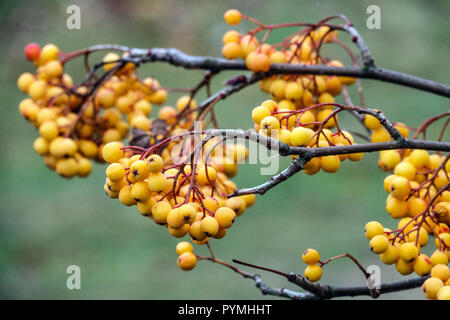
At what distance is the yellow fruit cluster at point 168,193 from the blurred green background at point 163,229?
2173 millimetres

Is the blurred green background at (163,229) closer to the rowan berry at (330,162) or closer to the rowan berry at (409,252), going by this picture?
the rowan berry at (409,252)

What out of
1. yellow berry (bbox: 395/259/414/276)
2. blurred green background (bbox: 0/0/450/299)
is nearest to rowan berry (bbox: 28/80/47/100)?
yellow berry (bbox: 395/259/414/276)

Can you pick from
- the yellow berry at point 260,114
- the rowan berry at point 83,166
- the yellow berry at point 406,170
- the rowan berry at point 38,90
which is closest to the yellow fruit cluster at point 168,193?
the yellow berry at point 260,114

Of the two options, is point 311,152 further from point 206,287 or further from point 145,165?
point 206,287

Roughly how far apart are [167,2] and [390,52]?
243 centimetres

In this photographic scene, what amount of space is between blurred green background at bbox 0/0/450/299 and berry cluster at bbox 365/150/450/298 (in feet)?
6.33

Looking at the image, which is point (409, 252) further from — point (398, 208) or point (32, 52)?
point (32, 52)

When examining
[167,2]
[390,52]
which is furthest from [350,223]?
[167,2]

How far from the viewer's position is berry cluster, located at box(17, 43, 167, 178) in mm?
1258

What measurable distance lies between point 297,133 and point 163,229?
3076 millimetres

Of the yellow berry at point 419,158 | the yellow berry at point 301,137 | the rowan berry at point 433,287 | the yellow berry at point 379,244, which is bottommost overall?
the rowan berry at point 433,287

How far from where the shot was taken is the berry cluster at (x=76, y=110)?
126 centimetres

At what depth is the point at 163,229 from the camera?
12.3 ft

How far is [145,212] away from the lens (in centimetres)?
81
